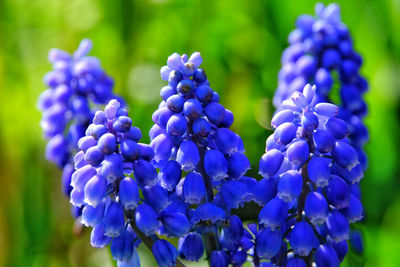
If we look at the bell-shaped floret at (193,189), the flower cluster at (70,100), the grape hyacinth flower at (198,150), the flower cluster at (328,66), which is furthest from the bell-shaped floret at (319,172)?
the flower cluster at (70,100)

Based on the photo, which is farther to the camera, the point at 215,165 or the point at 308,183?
the point at 308,183

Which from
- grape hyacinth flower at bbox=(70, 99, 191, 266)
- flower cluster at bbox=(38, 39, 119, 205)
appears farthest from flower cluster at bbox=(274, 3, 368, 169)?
grape hyacinth flower at bbox=(70, 99, 191, 266)

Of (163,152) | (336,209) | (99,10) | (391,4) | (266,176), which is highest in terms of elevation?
(99,10)

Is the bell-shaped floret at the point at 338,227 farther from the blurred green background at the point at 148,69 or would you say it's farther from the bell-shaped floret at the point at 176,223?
the blurred green background at the point at 148,69

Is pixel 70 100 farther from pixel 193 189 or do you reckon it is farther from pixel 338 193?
pixel 338 193

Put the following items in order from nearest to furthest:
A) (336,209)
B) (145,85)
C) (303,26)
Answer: (336,209) < (303,26) < (145,85)

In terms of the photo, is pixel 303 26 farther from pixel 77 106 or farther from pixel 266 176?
pixel 266 176

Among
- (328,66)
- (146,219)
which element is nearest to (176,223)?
(146,219)

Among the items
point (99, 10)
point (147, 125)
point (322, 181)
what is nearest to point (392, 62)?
point (147, 125)
